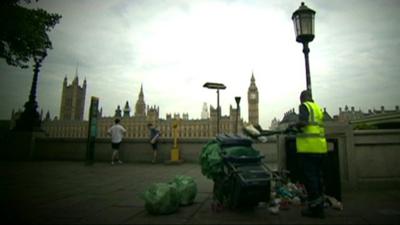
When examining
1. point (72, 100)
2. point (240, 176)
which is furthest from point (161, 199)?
point (72, 100)

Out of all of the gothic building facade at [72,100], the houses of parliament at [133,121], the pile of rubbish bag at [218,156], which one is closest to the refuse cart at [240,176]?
the pile of rubbish bag at [218,156]

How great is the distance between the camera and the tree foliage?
10.4 metres

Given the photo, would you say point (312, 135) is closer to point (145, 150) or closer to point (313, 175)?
point (313, 175)

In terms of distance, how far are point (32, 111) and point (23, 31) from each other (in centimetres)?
521

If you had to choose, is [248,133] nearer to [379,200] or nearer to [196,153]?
[379,200]

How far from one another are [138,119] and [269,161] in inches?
4560

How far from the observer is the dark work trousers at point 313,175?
13.3 feet

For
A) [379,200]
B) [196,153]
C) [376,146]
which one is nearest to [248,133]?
[379,200]

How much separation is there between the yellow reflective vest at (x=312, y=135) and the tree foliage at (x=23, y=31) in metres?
11.6

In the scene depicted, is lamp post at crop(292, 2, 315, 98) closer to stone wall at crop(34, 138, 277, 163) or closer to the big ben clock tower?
stone wall at crop(34, 138, 277, 163)

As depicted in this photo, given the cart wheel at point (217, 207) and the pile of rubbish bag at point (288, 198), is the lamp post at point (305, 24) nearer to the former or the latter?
the pile of rubbish bag at point (288, 198)

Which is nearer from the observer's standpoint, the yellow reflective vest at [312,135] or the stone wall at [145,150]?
the yellow reflective vest at [312,135]

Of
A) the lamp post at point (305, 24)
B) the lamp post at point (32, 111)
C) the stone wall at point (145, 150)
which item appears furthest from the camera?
the lamp post at point (32, 111)

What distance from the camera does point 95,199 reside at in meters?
5.16
